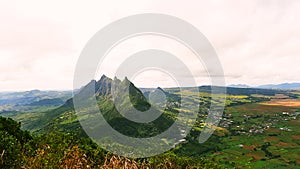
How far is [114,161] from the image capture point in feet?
32.3

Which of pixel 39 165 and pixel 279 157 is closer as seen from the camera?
pixel 39 165

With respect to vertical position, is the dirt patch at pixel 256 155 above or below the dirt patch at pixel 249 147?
below

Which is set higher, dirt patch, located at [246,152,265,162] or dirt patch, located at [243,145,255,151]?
dirt patch, located at [243,145,255,151]

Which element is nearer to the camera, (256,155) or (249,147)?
(256,155)

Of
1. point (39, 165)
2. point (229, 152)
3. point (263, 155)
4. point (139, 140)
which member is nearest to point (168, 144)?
point (139, 140)

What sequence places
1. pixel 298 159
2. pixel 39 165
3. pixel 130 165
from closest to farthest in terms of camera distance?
pixel 130 165
pixel 39 165
pixel 298 159

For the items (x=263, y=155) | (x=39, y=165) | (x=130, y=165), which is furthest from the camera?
(x=263, y=155)

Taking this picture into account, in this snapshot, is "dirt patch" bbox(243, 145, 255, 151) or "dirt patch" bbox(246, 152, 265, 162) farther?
"dirt patch" bbox(243, 145, 255, 151)

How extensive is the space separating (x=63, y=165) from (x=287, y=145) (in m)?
217

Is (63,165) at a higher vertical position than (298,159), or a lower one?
higher

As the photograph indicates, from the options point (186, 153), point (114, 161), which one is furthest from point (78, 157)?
point (186, 153)

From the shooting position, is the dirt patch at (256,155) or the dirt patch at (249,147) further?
the dirt patch at (249,147)

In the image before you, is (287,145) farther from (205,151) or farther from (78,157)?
(78,157)

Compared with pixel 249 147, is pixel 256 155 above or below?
below
